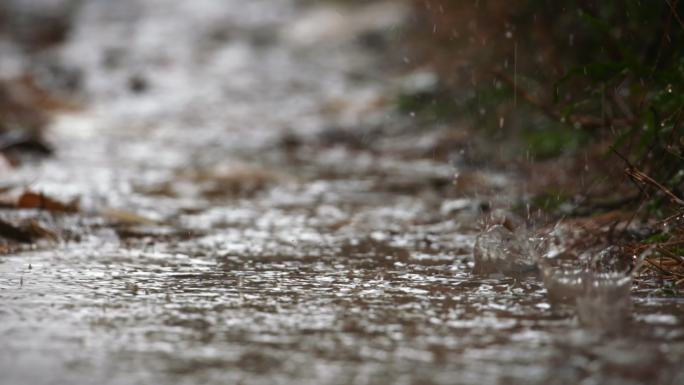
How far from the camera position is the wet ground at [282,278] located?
1836 millimetres

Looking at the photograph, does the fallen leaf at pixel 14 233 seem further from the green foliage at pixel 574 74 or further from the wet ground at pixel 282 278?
the green foliage at pixel 574 74

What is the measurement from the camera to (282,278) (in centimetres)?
272

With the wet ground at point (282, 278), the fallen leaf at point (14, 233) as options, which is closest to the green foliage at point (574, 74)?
the wet ground at point (282, 278)

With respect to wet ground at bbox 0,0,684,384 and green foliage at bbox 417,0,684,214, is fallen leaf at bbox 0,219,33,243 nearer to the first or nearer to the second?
wet ground at bbox 0,0,684,384

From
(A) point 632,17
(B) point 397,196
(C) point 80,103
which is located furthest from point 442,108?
(C) point 80,103

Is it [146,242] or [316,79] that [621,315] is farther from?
[316,79]

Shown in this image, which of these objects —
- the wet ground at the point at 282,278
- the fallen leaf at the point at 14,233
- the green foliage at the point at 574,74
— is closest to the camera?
the wet ground at the point at 282,278

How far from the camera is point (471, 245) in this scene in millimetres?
3336

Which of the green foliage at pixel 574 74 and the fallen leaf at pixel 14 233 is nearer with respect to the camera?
the green foliage at pixel 574 74

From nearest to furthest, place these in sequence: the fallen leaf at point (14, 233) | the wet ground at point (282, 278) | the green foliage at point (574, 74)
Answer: the wet ground at point (282, 278), the green foliage at point (574, 74), the fallen leaf at point (14, 233)

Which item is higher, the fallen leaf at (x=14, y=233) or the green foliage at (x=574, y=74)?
the green foliage at (x=574, y=74)

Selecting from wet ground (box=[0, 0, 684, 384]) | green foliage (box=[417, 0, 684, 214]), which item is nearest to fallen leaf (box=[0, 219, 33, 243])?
wet ground (box=[0, 0, 684, 384])

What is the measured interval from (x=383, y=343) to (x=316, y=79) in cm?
958

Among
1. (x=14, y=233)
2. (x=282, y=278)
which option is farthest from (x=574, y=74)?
(x=14, y=233)
